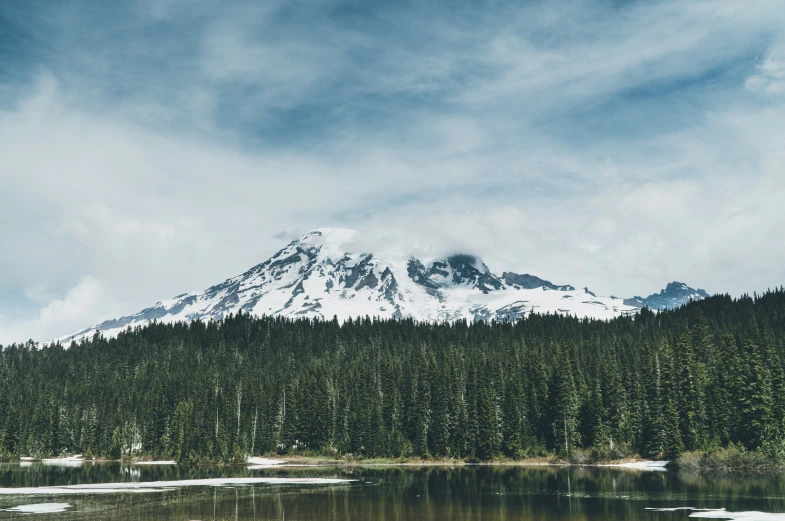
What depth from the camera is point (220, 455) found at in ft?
448

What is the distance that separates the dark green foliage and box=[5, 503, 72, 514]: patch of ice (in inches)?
3247

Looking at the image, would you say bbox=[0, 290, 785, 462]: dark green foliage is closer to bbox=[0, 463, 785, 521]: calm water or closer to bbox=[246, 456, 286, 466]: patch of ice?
bbox=[246, 456, 286, 466]: patch of ice

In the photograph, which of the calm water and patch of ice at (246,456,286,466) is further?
patch of ice at (246,456,286,466)

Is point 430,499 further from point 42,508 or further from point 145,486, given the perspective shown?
point 145,486

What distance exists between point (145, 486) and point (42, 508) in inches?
920

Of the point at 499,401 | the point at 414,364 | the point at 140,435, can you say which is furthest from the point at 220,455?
the point at 499,401

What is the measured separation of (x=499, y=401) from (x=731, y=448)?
155 feet

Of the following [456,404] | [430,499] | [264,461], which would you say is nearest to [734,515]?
[430,499]

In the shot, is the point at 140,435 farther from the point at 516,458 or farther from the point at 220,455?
the point at 516,458

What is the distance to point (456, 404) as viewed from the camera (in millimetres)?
132500

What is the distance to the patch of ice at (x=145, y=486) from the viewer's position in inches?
2702

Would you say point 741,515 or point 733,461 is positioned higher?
point 741,515

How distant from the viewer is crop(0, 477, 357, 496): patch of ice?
2702 inches

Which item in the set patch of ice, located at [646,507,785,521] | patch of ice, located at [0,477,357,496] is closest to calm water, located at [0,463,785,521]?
patch of ice, located at [0,477,357,496]
